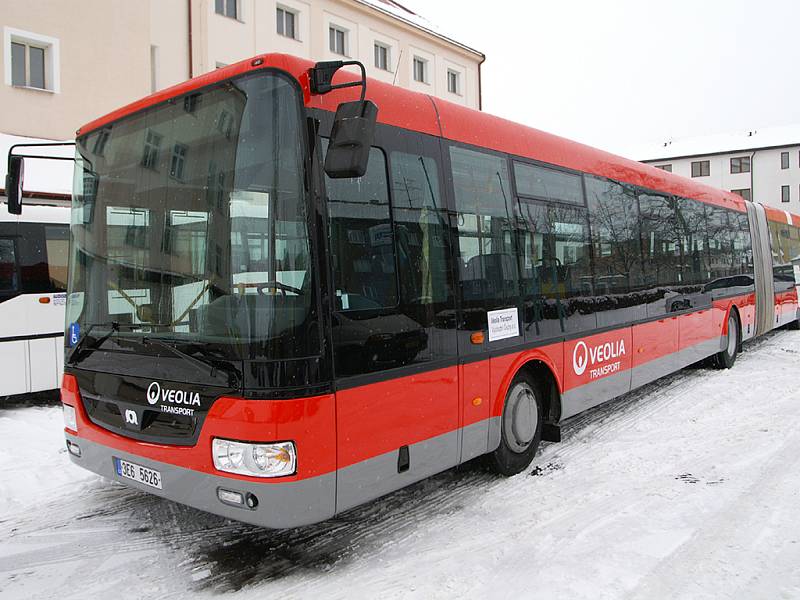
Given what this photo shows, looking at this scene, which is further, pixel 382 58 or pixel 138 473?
pixel 382 58

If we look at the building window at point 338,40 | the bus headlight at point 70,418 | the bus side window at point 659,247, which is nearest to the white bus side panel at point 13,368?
the bus headlight at point 70,418

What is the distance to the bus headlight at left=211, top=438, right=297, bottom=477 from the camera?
3359 mm

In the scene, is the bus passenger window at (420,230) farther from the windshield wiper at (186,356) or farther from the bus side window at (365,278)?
the windshield wiper at (186,356)

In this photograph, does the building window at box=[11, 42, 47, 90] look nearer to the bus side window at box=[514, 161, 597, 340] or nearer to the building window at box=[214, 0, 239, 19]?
the building window at box=[214, 0, 239, 19]

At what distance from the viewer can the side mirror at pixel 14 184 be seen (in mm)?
4820

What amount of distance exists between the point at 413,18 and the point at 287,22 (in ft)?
22.2

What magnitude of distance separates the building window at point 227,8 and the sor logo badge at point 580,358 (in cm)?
1820

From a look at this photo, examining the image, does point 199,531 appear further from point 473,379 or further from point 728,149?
point 728,149

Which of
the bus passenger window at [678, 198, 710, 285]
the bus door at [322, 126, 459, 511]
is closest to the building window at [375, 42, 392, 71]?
the bus passenger window at [678, 198, 710, 285]

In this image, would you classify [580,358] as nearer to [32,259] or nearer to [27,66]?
[32,259]

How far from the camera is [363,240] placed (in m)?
3.85

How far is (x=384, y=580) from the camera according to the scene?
3664 mm

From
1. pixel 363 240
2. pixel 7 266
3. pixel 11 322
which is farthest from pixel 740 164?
pixel 363 240

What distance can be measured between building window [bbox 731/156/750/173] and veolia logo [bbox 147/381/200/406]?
62064mm
